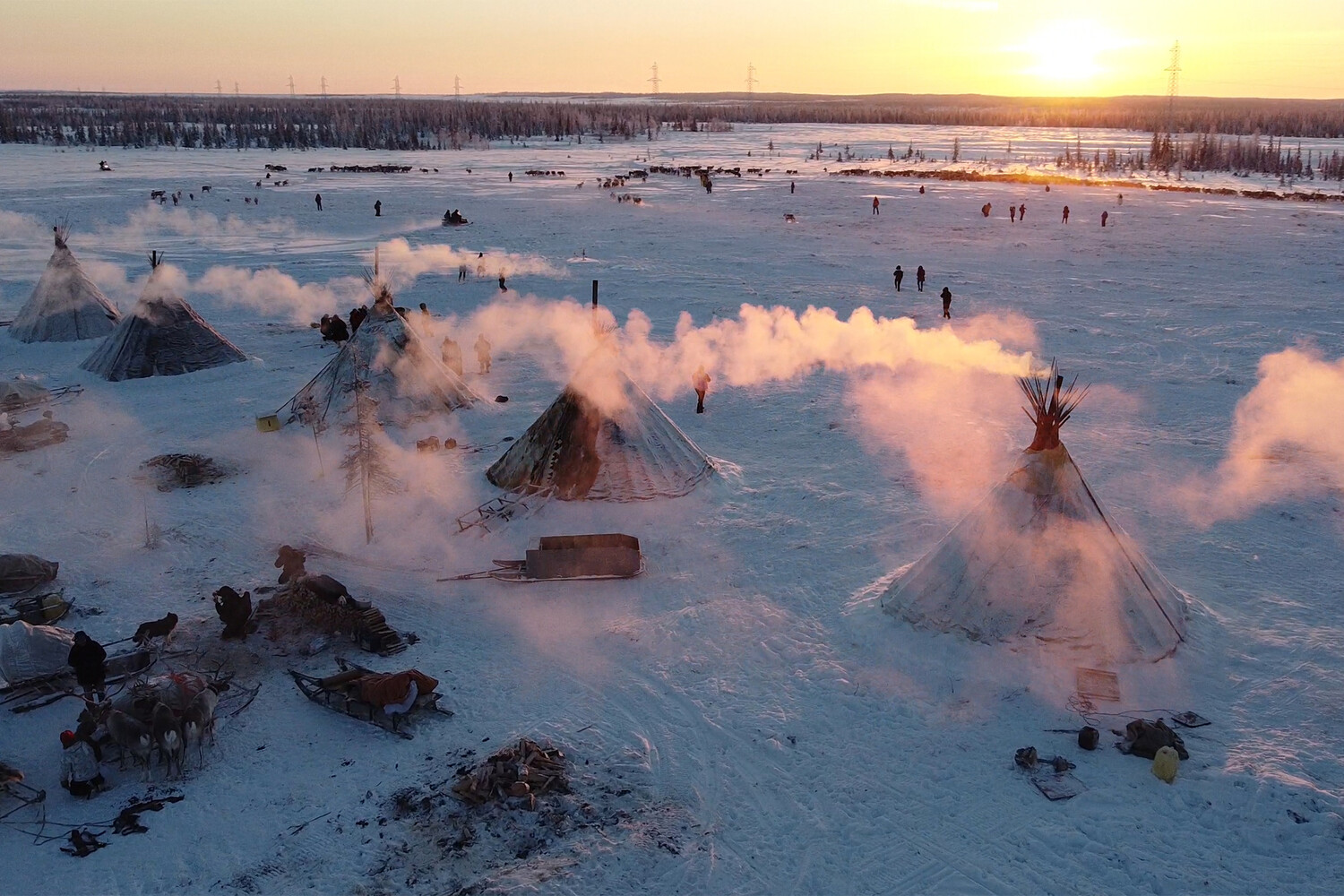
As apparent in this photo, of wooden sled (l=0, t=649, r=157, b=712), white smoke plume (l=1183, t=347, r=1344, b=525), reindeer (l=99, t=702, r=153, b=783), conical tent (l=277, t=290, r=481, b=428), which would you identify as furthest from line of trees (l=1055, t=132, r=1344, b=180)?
reindeer (l=99, t=702, r=153, b=783)

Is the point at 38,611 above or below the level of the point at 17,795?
above

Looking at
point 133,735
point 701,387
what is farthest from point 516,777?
point 701,387

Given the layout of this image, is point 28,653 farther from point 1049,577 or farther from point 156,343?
point 156,343

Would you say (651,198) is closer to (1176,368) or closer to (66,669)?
(1176,368)

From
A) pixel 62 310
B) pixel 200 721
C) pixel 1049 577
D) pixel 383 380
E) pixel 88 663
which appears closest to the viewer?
pixel 200 721

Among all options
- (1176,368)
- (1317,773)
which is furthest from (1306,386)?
(1317,773)

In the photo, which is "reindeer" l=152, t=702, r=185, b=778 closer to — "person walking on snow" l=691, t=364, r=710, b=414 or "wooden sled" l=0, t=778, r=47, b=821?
"wooden sled" l=0, t=778, r=47, b=821
